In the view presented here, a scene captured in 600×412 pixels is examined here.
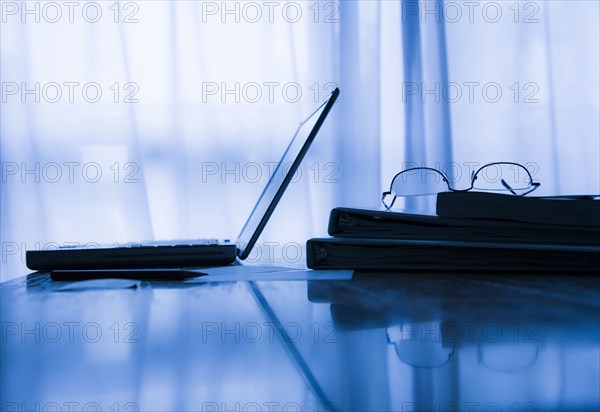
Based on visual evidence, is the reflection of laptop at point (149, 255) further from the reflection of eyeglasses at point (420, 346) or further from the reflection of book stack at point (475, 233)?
the reflection of eyeglasses at point (420, 346)

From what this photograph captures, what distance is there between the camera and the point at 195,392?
22 cm

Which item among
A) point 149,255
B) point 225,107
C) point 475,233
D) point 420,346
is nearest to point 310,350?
point 420,346

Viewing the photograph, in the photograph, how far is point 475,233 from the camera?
24.5 inches

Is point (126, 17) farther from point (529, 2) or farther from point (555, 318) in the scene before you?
point (555, 318)

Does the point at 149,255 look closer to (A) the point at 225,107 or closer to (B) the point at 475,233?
(B) the point at 475,233

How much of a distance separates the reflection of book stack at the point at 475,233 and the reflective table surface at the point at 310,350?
10 centimetres

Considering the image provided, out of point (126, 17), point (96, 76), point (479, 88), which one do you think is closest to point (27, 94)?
point (96, 76)

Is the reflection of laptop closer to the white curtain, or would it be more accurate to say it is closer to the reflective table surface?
the reflective table surface

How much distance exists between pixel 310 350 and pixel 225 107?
171 cm

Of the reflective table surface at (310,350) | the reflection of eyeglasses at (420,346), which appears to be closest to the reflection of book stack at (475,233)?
the reflective table surface at (310,350)

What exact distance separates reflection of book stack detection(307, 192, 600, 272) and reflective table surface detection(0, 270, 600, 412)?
10cm

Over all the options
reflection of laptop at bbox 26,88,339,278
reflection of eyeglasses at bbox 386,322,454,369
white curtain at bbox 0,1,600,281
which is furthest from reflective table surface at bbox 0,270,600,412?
white curtain at bbox 0,1,600,281

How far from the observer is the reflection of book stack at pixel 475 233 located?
61 centimetres

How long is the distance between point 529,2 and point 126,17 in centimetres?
133
